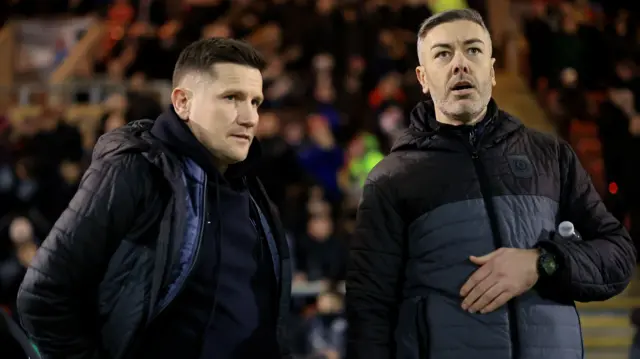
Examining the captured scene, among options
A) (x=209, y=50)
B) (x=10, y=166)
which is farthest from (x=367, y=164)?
(x=209, y=50)

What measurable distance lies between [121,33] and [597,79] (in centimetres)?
557

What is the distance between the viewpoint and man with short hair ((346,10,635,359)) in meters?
2.58

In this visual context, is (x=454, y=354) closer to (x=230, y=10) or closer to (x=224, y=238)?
(x=224, y=238)

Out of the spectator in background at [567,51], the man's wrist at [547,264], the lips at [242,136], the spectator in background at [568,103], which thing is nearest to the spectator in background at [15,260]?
the lips at [242,136]

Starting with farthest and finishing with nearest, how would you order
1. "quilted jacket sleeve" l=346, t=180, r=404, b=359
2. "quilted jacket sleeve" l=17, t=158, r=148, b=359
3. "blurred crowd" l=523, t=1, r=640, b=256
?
"blurred crowd" l=523, t=1, r=640, b=256
"quilted jacket sleeve" l=346, t=180, r=404, b=359
"quilted jacket sleeve" l=17, t=158, r=148, b=359

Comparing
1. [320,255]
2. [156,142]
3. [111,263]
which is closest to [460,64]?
[156,142]

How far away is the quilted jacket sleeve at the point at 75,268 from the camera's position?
246 centimetres

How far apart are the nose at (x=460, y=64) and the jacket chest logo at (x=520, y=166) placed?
0.30 m

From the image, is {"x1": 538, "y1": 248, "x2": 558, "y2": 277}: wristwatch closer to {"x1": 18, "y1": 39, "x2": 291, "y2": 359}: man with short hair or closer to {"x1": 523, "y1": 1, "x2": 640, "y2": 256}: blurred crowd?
{"x1": 18, "y1": 39, "x2": 291, "y2": 359}: man with short hair

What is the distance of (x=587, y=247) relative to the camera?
266cm

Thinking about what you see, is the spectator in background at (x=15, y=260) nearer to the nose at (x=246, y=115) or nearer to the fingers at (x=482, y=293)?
the nose at (x=246, y=115)

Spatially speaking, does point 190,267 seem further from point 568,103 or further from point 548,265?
point 568,103

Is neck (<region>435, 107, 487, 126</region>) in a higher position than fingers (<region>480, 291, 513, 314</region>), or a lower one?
higher

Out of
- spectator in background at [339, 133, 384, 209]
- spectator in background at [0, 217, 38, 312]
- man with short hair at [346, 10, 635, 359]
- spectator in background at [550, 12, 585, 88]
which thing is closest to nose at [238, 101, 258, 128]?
man with short hair at [346, 10, 635, 359]
